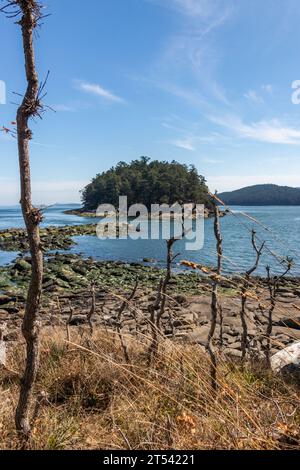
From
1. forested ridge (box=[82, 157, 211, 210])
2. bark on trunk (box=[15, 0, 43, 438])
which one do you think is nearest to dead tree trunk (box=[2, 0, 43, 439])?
bark on trunk (box=[15, 0, 43, 438])

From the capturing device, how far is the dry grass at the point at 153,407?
258 centimetres

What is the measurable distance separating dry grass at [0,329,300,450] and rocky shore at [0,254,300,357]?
3.84 metres

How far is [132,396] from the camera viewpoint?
11.6ft

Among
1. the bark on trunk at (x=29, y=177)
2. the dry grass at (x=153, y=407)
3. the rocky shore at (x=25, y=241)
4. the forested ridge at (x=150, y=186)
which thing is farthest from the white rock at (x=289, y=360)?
the forested ridge at (x=150, y=186)

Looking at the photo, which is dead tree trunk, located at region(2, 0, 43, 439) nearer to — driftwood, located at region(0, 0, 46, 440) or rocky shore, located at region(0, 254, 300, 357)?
driftwood, located at region(0, 0, 46, 440)

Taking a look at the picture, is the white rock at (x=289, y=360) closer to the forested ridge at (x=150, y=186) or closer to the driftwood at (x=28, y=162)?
the driftwood at (x=28, y=162)

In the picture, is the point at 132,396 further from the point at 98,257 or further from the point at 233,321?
the point at 98,257

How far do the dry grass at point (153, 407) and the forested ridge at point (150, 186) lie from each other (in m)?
81.8

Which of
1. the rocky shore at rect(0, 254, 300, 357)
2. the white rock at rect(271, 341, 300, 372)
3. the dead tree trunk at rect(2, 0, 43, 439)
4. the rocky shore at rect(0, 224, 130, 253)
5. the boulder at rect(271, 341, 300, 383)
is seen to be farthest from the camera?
the rocky shore at rect(0, 224, 130, 253)

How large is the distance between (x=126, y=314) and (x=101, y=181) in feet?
346

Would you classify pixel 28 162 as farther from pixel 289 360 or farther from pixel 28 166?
pixel 289 360

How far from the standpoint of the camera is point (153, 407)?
321 cm

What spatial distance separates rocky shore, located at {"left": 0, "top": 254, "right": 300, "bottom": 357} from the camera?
34.3 feet

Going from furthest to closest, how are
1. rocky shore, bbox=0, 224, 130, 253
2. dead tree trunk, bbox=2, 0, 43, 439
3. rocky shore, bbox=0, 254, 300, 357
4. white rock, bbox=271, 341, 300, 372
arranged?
1. rocky shore, bbox=0, 224, 130, 253
2. rocky shore, bbox=0, 254, 300, 357
3. white rock, bbox=271, 341, 300, 372
4. dead tree trunk, bbox=2, 0, 43, 439
